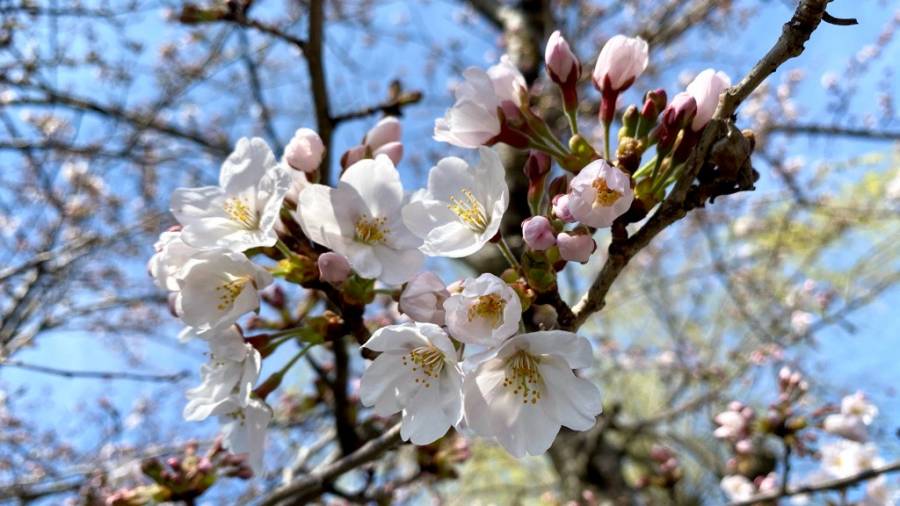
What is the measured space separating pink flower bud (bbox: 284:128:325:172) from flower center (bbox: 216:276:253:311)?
0.94 feet

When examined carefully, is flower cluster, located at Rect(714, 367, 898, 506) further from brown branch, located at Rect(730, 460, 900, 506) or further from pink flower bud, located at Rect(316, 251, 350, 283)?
pink flower bud, located at Rect(316, 251, 350, 283)

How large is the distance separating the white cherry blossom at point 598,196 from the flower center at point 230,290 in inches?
24.3

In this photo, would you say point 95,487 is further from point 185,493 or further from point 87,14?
point 87,14

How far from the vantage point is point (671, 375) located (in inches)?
279

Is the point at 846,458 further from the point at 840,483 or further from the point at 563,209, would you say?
the point at 563,209

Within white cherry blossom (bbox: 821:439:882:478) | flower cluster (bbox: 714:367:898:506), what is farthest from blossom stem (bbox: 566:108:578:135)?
white cherry blossom (bbox: 821:439:882:478)

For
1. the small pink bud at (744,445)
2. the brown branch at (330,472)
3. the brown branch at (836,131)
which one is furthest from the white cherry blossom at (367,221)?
the brown branch at (836,131)

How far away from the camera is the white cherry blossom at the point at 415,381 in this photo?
1.07 meters

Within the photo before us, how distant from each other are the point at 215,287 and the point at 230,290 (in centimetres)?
4

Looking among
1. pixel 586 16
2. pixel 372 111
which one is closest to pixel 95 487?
pixel 372 111

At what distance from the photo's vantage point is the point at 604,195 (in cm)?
104

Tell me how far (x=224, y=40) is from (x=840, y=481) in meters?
4.11

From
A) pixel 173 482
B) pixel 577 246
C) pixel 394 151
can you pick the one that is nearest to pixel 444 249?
pixel 577 246

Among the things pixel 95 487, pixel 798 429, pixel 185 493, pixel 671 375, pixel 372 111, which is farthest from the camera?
pixel 671 375
